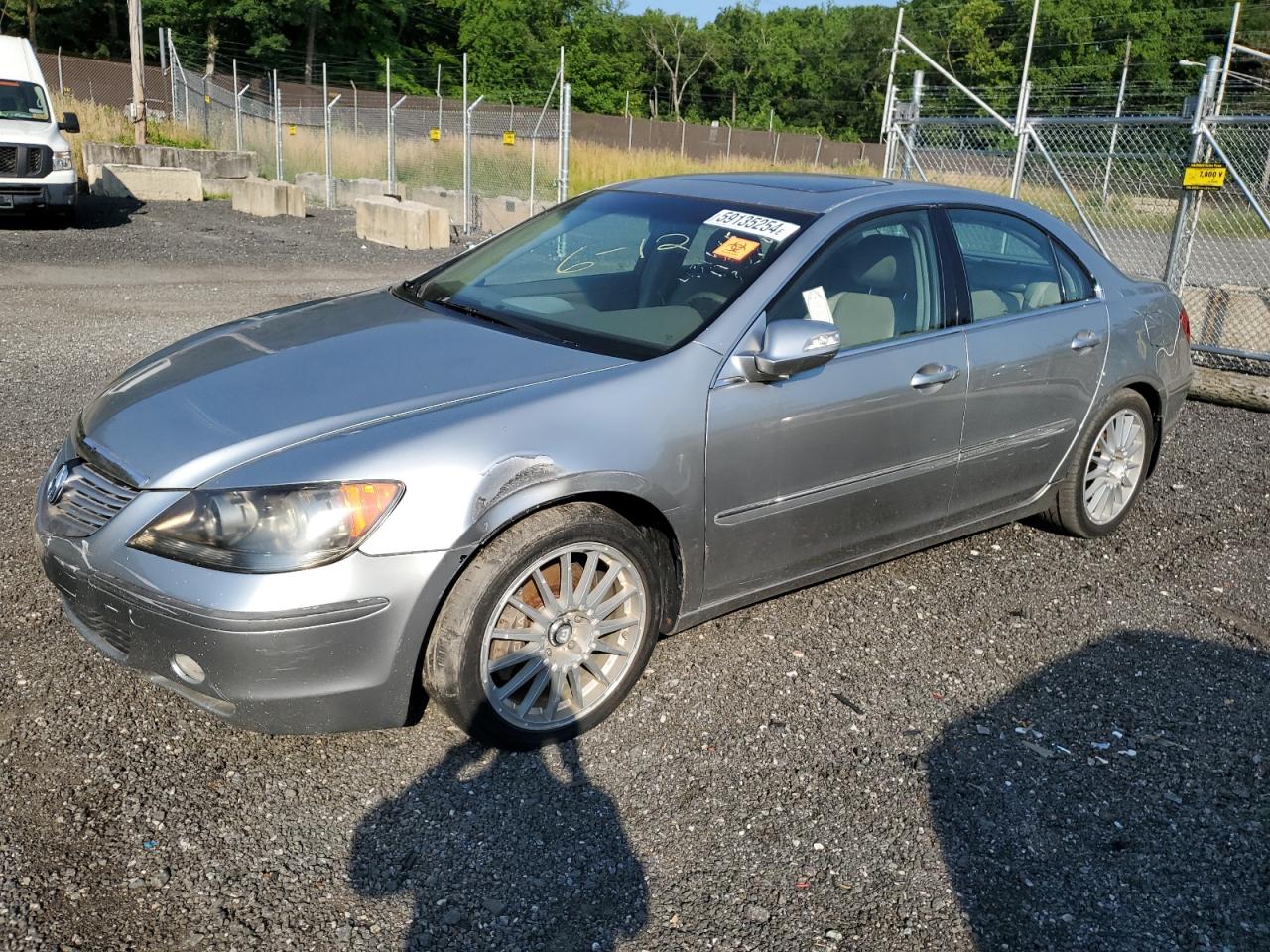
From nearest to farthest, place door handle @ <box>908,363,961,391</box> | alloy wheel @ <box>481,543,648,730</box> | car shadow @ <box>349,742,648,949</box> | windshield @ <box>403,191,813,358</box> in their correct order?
car shadow @ <box>349,742,648,949</box> < alloy wheel @ <box>481,543,648,730</box> < windshield @ <box>403,191,813,358</box> < door handle @ <box>908,363,961,391</box>

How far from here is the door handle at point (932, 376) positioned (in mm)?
4125

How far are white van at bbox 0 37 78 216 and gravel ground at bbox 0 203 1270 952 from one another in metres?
12.3

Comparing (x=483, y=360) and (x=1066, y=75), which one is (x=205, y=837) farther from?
(x=1066, y=75)

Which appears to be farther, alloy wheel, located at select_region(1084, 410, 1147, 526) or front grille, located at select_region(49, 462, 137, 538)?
alloy wheel, located at select_region(1084, 410, 1147, 526)

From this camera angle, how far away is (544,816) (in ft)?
10.2

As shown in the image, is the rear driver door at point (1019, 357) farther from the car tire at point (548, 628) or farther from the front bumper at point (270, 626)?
the front bumper at point (270, 626)

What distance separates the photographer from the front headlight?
2910mm

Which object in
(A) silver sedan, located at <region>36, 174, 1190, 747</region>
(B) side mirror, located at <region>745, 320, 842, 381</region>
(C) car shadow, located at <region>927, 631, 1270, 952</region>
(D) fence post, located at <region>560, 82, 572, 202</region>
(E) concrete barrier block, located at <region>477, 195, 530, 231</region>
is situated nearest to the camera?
(C) car shadow, located at <region>927, 631, 1270, 952</region>

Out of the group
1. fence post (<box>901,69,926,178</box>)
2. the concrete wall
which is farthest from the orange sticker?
the concrete wall

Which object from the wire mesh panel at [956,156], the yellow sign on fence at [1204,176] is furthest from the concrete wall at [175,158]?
the yellow sign on fence at [1204,176]

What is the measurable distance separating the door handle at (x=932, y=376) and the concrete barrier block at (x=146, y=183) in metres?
19.3

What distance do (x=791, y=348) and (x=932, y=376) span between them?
0.86 meters

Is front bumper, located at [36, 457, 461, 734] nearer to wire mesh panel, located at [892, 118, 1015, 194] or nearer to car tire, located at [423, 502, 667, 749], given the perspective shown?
car tire, located at [423, 502, 667, 749]

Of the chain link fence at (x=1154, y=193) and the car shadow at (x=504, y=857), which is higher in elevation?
the chain link fence at (x=1154, y=193)
